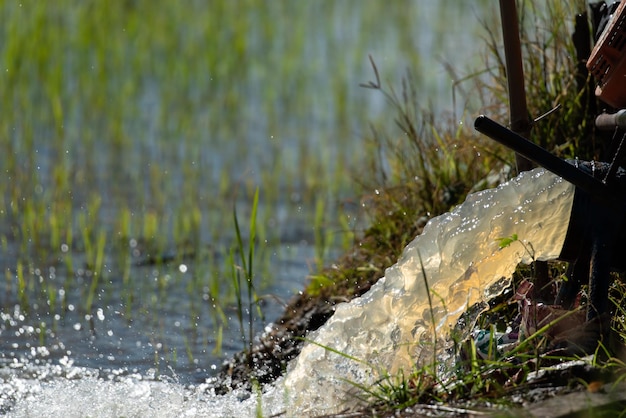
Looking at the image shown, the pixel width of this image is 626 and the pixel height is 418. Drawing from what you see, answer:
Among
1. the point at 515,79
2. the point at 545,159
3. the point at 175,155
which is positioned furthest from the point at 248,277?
the point at 175,155

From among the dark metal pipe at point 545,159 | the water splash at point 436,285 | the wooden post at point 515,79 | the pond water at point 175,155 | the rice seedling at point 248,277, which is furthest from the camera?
the pond water at point 175,155

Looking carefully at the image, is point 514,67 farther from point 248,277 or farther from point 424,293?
point 248,277

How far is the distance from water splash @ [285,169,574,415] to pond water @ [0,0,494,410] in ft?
3.76

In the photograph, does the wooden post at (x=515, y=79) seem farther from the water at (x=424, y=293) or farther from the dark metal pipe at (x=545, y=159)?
the dark metal pipe at (x=545, y=159)

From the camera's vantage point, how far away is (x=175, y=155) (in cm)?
721

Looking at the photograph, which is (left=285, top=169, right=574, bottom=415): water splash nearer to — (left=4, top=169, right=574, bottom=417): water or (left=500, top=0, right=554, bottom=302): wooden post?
(left=4, top=169, right=574, bottom=417): water

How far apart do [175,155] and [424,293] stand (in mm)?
4322

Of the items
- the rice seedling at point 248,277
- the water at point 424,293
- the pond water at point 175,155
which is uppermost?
the pond water at point 175,155

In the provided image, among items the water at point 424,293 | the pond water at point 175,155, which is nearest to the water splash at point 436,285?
the water at point 424,293

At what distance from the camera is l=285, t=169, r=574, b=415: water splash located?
2.94 metres

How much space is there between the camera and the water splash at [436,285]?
9.65 feet

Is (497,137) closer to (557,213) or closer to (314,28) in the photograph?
(557,213)

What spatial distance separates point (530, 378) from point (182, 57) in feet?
20.3

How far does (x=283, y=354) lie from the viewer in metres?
4.07
